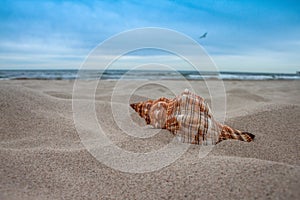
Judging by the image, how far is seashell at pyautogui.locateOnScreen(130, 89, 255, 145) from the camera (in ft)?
7.77

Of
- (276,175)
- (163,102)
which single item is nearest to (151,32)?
(163,102)

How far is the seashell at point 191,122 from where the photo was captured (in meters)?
2.37

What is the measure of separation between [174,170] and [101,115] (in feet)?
6.57

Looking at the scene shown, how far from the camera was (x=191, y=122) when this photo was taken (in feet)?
7.78

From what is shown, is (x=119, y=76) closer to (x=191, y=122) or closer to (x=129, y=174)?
(x=191, y=122)

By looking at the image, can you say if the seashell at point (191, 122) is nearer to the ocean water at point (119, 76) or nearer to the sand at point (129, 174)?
the sand at point (129, 174)

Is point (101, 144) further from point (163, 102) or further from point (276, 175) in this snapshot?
point (276, 175)

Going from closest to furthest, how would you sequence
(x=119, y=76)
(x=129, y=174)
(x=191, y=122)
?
(x=129, y=174)
(x=191, y=122)
(x=119, y=76)

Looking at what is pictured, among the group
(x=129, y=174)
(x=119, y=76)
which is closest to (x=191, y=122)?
(x=129, y=174)

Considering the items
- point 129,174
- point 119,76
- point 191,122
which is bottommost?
point 129,174

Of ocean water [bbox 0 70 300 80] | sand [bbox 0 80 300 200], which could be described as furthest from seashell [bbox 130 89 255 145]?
ocean water [bbox 0 70 300 80]

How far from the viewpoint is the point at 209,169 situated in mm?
1750

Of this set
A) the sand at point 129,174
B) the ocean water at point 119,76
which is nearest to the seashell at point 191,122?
the sand at point 129,174

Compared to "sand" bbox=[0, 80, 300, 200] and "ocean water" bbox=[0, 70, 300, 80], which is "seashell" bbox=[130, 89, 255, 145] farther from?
"ocean water" bbox=[0, 70, 300, 80]
